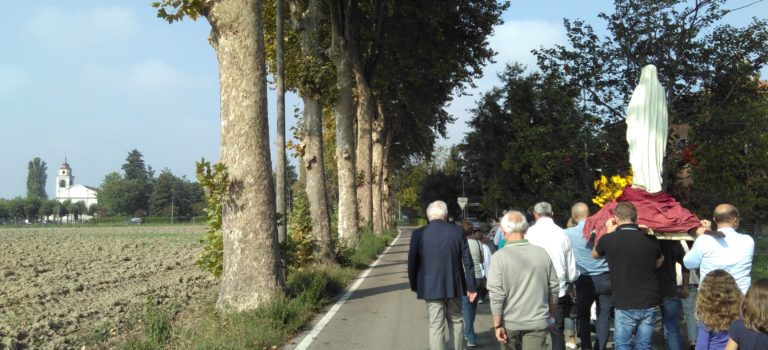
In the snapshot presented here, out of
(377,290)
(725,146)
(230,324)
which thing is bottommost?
(377,290)

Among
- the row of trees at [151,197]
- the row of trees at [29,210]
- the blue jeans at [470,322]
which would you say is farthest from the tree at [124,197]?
the blue jeans at [470,322]

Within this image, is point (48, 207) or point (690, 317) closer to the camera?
point (690, 317)

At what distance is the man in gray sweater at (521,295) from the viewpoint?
220 inches

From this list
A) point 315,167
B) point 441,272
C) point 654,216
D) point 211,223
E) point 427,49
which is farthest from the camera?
point 427,49

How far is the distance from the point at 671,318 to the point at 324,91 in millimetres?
12550

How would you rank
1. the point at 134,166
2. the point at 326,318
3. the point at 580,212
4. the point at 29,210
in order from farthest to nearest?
the point at 134,166 → the point at 29,210 → the point at 326,318 → the point at 580,212

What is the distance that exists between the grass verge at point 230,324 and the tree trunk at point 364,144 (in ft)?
51.7

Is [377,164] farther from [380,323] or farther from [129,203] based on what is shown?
[129,203]

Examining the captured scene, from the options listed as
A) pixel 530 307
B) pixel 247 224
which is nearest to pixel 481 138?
pixel 247 224

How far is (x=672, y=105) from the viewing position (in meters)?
16.1

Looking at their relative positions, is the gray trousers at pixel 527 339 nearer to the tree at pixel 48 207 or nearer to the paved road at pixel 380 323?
the paved road at pixel 380 323

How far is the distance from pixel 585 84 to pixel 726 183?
392cm

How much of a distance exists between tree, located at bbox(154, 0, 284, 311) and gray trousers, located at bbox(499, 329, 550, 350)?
541 centimetres

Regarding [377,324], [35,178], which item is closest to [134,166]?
[35,178]
